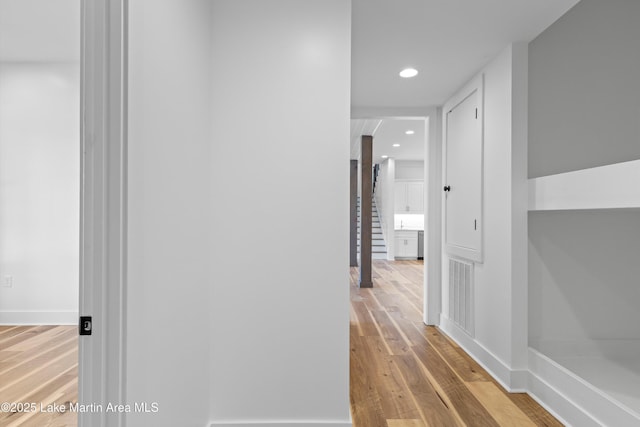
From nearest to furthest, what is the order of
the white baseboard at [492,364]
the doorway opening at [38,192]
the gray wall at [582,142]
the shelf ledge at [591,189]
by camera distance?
the shelf ledge at [591,189] → the white baseboard at [492,364] → the gray wall at [582,142] → the doorway opening at [38,192]

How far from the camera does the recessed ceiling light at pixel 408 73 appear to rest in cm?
312

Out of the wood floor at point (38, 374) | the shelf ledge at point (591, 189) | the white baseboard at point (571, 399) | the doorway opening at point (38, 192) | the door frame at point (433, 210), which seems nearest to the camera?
the shelf ledge at point (591, 189)

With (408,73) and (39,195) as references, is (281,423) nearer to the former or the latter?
(408,73)

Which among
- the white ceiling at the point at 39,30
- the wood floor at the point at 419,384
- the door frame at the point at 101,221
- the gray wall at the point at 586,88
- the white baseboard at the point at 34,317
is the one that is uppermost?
the white ceiling at the point at 39,30

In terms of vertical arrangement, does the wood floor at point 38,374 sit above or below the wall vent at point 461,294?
below

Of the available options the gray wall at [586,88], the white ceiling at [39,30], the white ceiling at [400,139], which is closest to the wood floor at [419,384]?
the gray wall at [586,88]

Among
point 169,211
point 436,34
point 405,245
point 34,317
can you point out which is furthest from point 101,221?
point 405,245

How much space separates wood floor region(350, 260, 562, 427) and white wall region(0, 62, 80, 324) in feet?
10.2

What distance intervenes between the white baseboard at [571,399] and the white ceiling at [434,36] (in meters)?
2.16

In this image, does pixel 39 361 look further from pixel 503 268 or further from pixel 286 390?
pixel 503 268

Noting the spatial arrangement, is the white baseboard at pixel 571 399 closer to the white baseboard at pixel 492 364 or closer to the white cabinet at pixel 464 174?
the white baseboard at pixel 492 364

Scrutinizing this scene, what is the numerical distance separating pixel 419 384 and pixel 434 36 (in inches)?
95.9

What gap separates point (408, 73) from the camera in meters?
3.20

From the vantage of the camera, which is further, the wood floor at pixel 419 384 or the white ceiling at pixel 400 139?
the white ceiling at pixel 400 139
